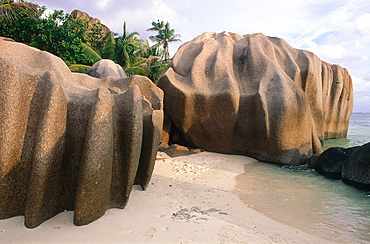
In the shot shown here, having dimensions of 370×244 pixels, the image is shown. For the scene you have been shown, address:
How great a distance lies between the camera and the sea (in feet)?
10.7

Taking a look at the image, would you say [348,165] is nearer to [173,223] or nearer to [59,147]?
[173,223]

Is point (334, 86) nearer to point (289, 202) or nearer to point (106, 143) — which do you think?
point (289, 202)

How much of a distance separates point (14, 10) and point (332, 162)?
55.4ft

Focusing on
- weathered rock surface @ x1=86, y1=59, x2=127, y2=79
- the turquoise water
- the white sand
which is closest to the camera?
the white sand

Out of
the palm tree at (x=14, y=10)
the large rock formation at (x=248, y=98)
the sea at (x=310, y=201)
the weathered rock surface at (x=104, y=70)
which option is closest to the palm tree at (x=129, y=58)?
the palm tree at (x=14, y=10)

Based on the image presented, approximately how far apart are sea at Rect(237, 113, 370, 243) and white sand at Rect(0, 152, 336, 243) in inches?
11.1

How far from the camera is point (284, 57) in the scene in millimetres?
7719

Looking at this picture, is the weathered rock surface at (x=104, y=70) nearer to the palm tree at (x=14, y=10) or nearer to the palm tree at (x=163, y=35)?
the palm tree at (x=14, y=10)

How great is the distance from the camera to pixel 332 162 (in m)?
5.73

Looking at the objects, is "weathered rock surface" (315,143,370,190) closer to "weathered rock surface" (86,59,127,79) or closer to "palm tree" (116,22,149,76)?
"weathered rock surface" (86,59,127,79)

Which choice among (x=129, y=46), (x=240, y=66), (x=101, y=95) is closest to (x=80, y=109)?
(x=101, y=95)

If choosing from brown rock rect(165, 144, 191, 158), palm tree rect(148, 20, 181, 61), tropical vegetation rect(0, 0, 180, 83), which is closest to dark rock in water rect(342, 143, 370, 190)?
brown rock rect(165, 144, 191, 158)

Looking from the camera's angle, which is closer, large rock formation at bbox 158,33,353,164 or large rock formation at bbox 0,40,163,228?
large rock formation at bbox 0,40,163,228

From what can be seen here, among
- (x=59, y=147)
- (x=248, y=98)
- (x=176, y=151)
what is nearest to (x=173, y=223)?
(x=59, y=147)
